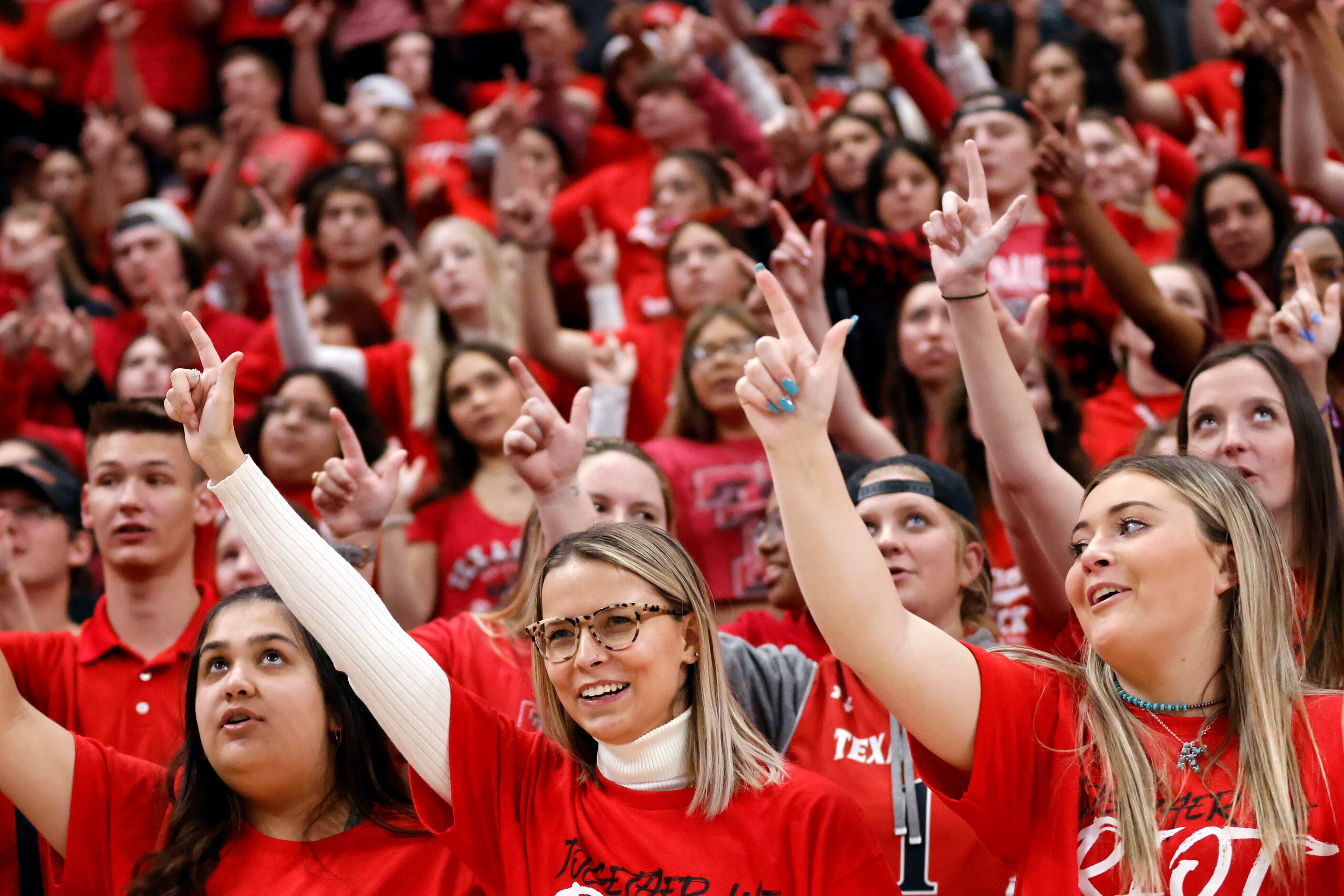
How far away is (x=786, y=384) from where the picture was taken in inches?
83.1

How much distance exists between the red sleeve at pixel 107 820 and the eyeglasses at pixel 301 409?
75.0 inches

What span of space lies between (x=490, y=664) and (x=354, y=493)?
48cm

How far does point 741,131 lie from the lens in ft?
21.0

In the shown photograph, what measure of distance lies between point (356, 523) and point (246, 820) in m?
0.62

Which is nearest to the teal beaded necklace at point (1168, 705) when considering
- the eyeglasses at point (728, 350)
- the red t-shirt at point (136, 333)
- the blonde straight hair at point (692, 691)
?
the blonde straight hair at point (692, 691)

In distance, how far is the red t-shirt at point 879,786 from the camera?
8.99ft

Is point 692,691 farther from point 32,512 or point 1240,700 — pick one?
point 32,512

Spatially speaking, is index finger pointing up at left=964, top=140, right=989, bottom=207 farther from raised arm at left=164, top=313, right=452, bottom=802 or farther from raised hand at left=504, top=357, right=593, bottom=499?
raised arm at left=164, top=313, right=452, bottom=802

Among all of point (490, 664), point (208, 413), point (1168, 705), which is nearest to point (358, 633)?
point (208, 413)

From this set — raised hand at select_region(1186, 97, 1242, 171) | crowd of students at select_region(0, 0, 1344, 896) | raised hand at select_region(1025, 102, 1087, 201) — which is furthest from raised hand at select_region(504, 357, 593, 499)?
raised hand at select_region(1186, 97, 1242, 171)

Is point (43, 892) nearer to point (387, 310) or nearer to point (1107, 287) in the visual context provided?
point (1107, 287)

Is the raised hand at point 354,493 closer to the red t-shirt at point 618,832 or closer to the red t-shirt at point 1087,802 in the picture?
the red t-shirt at point 618,832

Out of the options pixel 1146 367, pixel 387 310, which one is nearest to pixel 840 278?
pixel 1146 367

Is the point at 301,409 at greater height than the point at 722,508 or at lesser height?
greater
